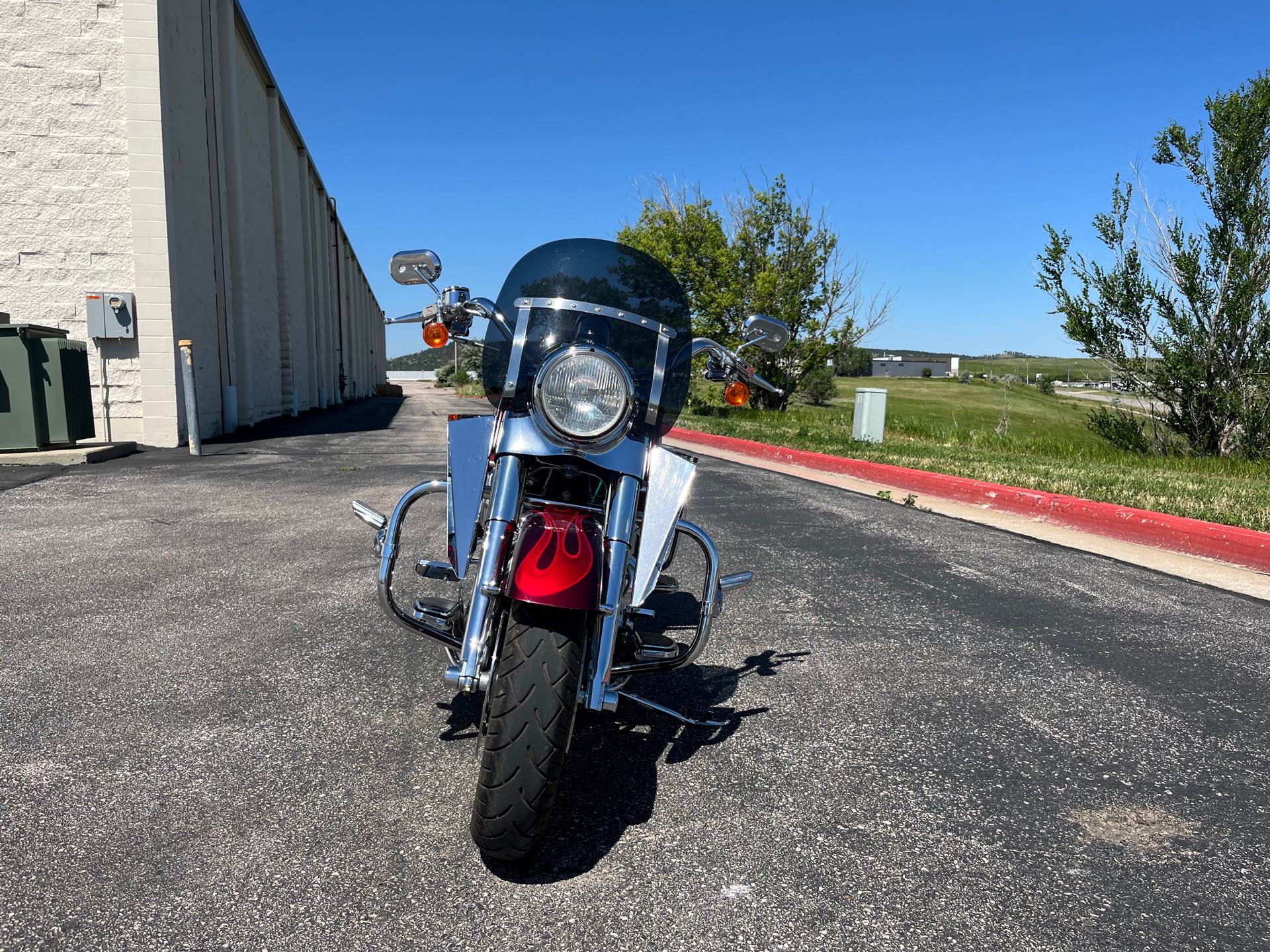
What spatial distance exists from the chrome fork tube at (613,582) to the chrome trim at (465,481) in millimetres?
447

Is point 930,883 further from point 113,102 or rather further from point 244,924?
point 113,102

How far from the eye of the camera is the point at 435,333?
3.21 m

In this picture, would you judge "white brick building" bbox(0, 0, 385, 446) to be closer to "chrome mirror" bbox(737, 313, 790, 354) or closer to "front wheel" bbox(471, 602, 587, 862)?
"chrome mirror" bbox(737, 313, 790, 354)

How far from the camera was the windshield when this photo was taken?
2.95 meters

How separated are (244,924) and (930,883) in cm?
174

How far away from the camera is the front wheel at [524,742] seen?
7.29 feet

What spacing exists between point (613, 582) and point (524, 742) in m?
0.56

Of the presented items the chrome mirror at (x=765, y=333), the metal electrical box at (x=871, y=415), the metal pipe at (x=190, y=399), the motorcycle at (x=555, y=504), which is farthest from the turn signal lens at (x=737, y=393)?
the metal electrical box at (x=871, y=415)

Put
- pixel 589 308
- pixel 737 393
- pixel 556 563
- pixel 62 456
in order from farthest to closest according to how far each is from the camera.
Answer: pixel 62 456, pixel 737 393, pixel 589 308, pixel 556 563

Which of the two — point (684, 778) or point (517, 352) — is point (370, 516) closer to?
point (517, 352)

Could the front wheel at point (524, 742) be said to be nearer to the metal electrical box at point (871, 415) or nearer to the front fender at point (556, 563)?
the front fender at point (556, 563)

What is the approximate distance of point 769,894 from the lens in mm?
2205

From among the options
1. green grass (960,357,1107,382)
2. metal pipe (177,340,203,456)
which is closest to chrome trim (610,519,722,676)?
metal pipe (177,340,203,456)

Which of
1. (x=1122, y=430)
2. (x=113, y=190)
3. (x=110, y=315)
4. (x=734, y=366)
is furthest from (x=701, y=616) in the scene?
(x=113, y=190)
